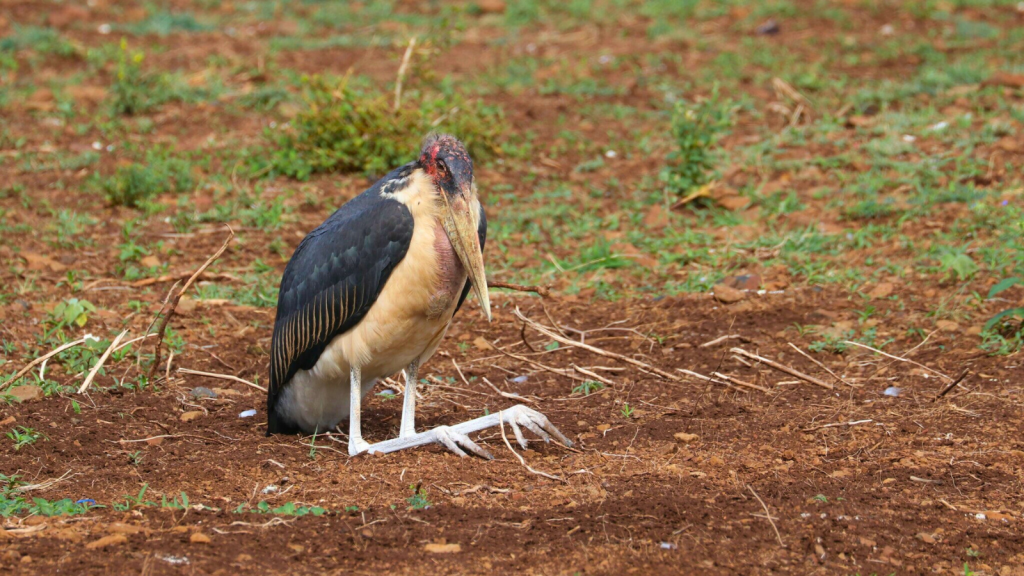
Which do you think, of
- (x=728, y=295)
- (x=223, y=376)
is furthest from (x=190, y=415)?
(x=728, y=295)

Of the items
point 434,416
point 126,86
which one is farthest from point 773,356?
point 126,86

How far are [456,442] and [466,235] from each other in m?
0.91

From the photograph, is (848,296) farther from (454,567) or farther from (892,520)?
(454,567)

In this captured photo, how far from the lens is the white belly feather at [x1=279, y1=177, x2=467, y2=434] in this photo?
4359mm

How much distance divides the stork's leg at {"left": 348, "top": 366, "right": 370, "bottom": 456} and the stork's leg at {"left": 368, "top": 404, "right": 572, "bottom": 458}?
0.19 feet

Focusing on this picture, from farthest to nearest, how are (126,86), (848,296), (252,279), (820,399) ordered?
(126,86)
(252,279)
(848,296)
(820,399)

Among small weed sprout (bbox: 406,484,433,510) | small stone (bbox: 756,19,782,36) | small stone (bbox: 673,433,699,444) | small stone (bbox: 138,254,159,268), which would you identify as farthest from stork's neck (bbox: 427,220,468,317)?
small stone (bbox: 756,19,782,36)

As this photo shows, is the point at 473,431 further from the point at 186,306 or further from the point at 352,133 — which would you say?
the point at 352,133

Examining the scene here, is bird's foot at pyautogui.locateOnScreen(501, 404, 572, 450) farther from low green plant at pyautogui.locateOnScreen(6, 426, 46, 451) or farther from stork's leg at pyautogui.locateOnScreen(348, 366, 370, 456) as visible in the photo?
low green plant at pyautogui.locateOnScreen(6, 426, 46, 451)

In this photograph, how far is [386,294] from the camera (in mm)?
4457

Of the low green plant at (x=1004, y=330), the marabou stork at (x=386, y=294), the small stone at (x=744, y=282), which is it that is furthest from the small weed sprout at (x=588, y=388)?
the low green plant at (x=1004, y=330)

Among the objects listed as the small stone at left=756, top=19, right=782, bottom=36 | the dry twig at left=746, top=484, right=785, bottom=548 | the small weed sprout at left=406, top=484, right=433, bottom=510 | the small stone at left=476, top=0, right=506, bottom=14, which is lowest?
the small weed sprout at left=406, top=484, right=433, bottom=510

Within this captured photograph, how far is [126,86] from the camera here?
961 centimetres

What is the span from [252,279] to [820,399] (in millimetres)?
3575
